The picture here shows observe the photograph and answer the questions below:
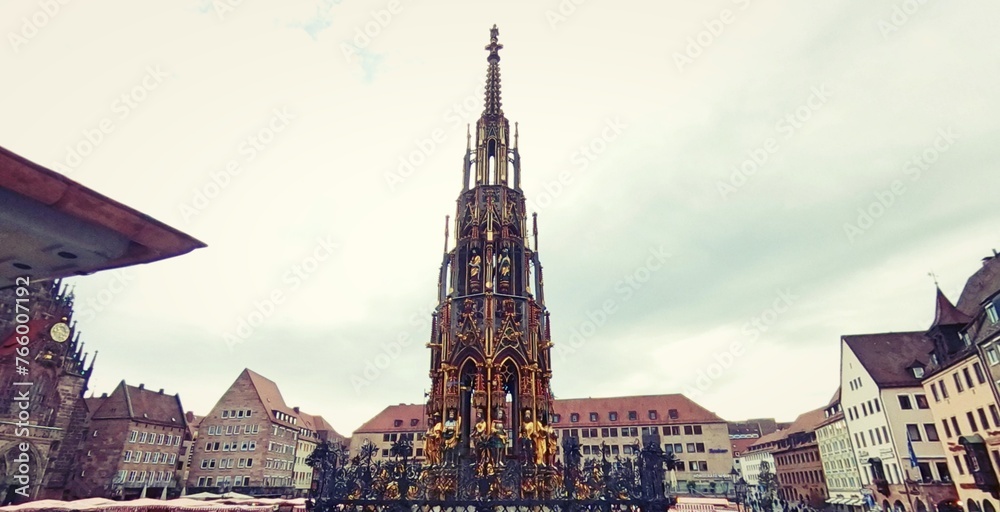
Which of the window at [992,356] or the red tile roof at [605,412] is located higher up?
the red tile roof at [605,412]

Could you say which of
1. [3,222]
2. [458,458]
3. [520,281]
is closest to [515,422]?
[458,458]

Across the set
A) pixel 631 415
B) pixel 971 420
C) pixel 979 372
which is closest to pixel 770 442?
pixel 631 415

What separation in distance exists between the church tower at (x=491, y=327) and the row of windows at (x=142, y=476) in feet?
148

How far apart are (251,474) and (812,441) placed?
210 feet

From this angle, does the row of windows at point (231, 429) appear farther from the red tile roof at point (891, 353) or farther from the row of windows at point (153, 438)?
the red tile roof at point (891, 353)

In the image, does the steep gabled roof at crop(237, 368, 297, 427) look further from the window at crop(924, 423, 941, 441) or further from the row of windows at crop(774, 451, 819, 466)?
the row of windows at crop(774, 451, 819, 466)

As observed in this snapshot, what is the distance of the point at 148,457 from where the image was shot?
51344mm

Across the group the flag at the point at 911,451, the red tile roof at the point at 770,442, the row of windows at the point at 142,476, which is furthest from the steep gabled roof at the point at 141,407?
Answer: the red tile roof at the point at 770,442

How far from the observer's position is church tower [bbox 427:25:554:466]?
17859 millimetres

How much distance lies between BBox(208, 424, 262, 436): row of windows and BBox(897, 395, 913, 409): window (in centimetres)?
6118

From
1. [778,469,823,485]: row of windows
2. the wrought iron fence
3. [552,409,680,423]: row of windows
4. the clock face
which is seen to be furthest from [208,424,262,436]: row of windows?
[778,469,823,485]: row of windows

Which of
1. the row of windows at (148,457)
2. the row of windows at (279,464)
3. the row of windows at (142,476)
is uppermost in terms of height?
the row of windows at (148,457)

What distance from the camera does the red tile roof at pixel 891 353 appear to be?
4156 centimetres

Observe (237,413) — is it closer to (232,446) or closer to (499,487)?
(232,446)
